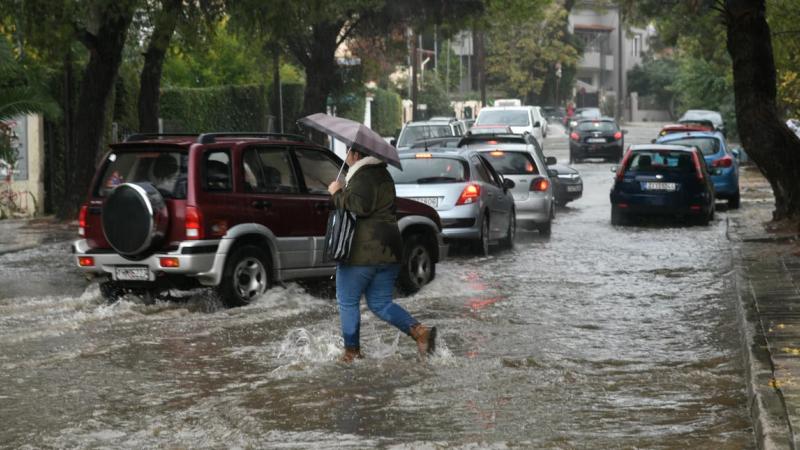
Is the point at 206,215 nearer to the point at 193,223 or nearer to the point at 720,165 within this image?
the point at 193,223

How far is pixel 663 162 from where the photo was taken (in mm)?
24719

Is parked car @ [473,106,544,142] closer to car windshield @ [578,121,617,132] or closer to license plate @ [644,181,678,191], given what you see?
car windshield @ [578,121,617,132]

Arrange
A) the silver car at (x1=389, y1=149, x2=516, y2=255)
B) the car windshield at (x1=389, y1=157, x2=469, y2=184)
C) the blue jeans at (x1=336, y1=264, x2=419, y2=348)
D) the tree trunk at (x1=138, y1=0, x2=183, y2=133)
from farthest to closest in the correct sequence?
the tree trunk at (x1=138, y1=0, x2=183, y2=133), the car windshield at (x1=389, y1=157, x2=469, y2=184), the silver car at (x1=389, y1=149, x2=516, y2=255), the blue jeans at (x1=336, y1=264, x2=419, y2=348)

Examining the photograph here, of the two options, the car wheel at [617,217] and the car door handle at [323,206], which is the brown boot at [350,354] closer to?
the car door handle at [323,206]

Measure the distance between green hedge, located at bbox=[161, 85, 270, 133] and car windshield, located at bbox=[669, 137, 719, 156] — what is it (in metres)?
11.3

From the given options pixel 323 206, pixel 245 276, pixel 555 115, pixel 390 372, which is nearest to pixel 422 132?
pixel 323 206

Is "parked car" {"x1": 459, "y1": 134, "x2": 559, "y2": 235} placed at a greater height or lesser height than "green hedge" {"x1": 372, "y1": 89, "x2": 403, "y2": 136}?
lesser

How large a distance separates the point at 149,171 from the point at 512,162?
10743 mm

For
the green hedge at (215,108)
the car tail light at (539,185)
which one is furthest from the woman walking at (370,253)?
the green hedge at (215,108)

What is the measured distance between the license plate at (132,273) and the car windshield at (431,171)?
6.23 metres

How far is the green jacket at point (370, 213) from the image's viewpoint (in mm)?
9812

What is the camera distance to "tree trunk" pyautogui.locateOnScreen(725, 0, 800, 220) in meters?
20.4

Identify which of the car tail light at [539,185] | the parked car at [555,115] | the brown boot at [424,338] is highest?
the parked car at [555,115]

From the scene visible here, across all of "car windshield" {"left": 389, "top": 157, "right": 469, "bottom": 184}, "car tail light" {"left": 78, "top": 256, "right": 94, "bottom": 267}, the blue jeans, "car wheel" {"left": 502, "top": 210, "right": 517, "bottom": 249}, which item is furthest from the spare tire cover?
"car wheel" {"left": 502, "top": 210, "right": 517, "bottom": 249}
